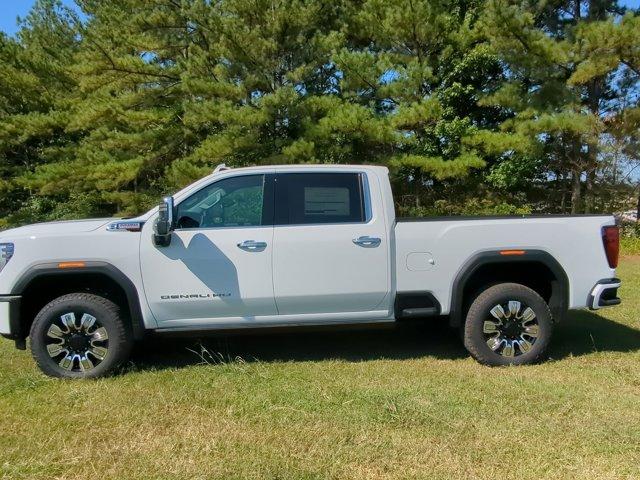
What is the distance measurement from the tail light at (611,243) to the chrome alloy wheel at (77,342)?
15.0ft

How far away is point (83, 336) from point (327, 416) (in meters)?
2.29

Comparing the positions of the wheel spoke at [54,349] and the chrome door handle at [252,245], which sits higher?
the chrome door handle at [252,245]

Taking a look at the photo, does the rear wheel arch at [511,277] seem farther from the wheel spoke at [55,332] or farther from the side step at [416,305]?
the wheel spoke at [55,332]

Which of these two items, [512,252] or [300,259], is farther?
[512,252]

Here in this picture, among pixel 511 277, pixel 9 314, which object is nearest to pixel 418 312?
pixel 511 277

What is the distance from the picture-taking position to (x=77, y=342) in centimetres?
477

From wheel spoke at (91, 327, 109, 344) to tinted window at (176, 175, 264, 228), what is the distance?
43.7 inches

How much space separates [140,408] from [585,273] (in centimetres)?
403

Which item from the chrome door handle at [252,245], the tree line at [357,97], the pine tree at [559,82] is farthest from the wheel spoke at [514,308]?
the pine tree at [559,82]

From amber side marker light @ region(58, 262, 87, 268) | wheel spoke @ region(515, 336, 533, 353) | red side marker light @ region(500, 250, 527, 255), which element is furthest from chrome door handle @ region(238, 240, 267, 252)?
wheel spoke @ region(515, 336, 533, 353)

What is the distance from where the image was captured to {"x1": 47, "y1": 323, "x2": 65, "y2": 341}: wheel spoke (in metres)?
4.73

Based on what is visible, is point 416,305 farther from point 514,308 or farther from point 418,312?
point 514,308

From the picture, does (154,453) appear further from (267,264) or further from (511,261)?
(511,261)

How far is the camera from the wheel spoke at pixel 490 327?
5.14 metres
